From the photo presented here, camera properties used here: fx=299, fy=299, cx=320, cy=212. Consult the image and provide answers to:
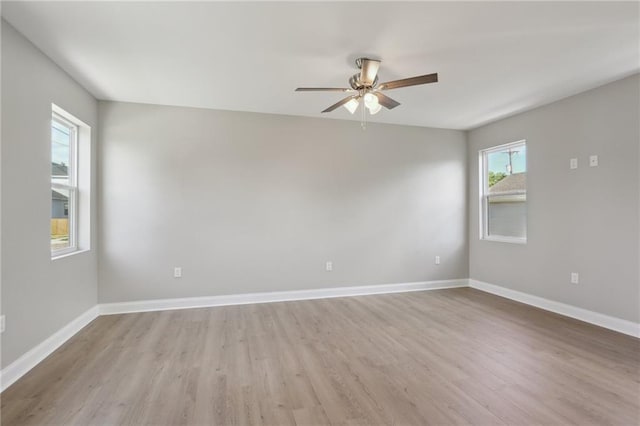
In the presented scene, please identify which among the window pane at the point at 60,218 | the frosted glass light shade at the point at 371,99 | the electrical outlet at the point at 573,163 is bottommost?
the window pane at the point at 60,218

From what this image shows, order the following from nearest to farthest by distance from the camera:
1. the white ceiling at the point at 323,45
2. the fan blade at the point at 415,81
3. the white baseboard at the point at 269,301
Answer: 1. the white ceiling at the point at 323,45
2. the fan blade at the point at 415,81
3. the white baseboard at the point at 269,301

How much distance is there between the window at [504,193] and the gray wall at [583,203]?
6.1 inches

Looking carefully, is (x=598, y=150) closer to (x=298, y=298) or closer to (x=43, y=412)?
(x=298, y=298)

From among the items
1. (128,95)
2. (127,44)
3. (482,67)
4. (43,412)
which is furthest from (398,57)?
(43,412)

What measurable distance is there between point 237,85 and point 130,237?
7.35 ft

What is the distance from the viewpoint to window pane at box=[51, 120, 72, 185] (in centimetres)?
286

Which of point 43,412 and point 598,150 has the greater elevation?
point 598,150

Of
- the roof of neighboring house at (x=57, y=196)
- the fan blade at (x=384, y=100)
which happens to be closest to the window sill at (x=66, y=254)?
the roof of neighboring house at (x=57, y=196)

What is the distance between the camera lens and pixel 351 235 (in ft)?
14.5

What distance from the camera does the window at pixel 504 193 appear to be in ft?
13.6

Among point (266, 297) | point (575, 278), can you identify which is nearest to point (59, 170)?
point (266, 297)

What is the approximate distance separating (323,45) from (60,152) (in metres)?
2.81

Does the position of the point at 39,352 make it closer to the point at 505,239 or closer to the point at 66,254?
the point at 66,254

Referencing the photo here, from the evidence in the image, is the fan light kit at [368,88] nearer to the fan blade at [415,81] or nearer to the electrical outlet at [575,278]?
the fan blade at [415,81]
